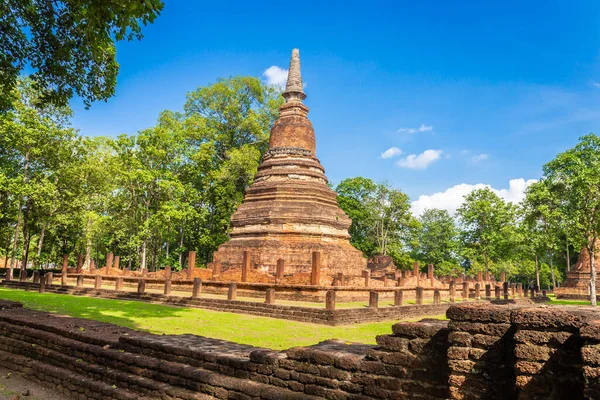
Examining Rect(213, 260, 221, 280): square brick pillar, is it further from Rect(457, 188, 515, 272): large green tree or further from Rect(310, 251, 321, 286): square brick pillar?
Rect(457, 188, 515, 272): large green tree

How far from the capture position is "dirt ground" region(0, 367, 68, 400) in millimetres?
5992

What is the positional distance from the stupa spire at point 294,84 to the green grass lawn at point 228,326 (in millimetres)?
17014

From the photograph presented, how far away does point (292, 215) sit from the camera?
74.7 ft

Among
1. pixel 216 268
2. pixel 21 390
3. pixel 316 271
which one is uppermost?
pixel 316 271

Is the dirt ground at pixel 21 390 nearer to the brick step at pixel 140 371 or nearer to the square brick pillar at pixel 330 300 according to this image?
the brick step at pixel 140 371

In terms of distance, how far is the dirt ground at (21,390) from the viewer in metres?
5.99

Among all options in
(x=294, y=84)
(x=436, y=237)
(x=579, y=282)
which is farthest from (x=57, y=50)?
(x=436, y=237)

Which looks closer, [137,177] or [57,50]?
[57,50]

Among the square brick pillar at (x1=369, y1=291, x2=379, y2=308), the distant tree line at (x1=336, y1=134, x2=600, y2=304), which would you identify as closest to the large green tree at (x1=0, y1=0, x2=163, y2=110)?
the square brick pillar at (x1=369, y1=291, x2=379, y2=308)

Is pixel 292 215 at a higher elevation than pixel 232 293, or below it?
higher

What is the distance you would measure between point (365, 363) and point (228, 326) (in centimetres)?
726

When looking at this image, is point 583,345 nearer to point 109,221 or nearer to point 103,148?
point 109,221

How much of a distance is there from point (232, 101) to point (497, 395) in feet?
127

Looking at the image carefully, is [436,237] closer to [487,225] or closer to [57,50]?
[487,225]
